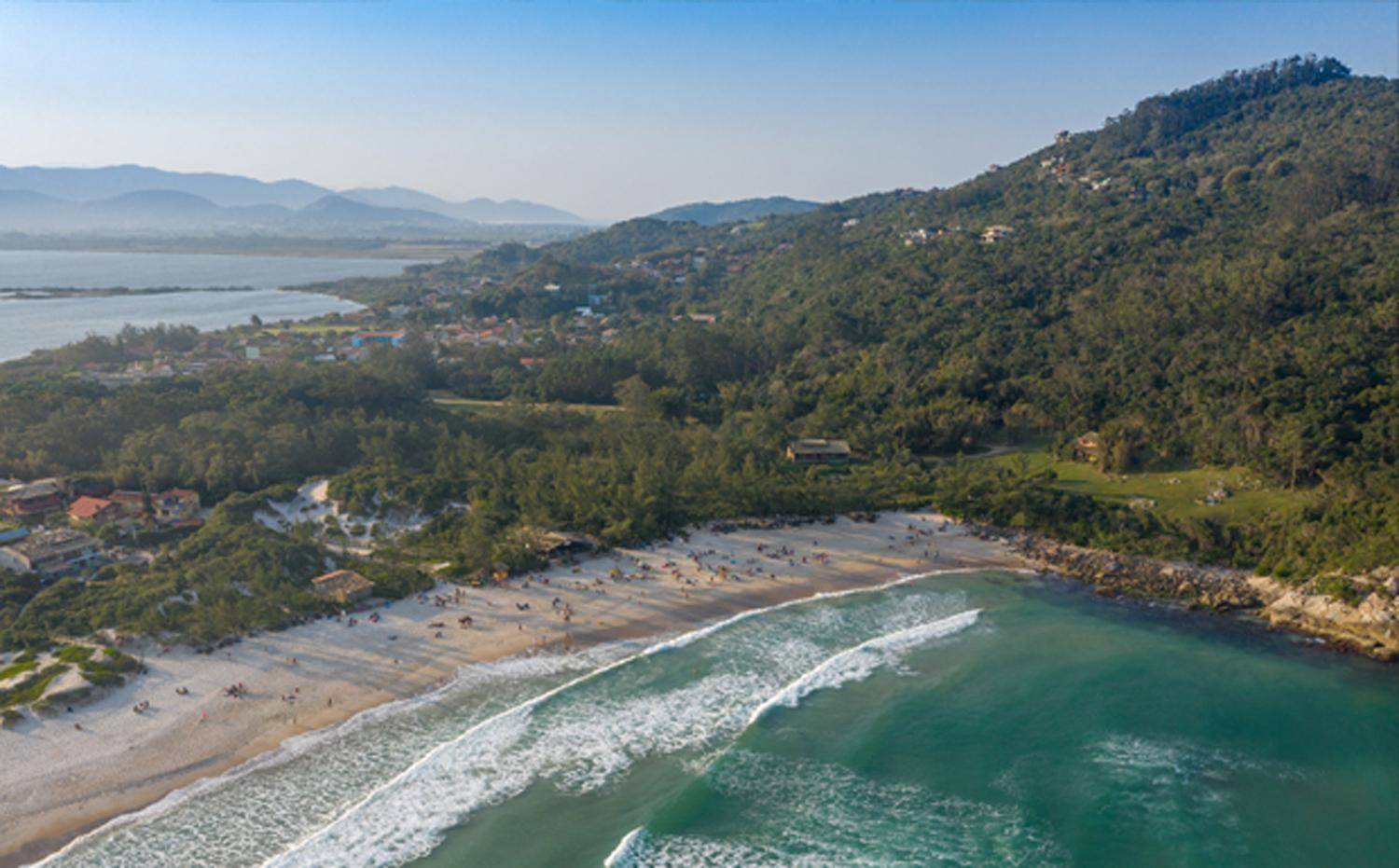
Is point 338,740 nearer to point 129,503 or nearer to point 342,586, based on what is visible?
point 342,586

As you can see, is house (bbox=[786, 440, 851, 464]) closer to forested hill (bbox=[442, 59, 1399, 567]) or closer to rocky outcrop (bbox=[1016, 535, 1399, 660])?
forested hill (bbox=[442, 59, 1399, 567])

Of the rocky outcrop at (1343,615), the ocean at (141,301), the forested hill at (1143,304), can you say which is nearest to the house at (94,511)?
the forested hill at (1143,304)

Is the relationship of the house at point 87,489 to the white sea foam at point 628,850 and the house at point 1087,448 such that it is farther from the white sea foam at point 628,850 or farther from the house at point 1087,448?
the house at point 1087,448

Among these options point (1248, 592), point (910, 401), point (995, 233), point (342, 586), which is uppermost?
point (995, 233)

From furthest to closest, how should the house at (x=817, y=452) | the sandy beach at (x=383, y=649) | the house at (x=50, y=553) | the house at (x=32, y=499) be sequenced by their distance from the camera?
the house at (x=817, y=452), the house at (x=32, y=499), the house at (x=50, y=553), the sandy beach at (x=383, y=649)

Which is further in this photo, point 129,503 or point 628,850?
point 129,503

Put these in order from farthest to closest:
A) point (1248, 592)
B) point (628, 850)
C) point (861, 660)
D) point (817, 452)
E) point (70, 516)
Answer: point (817, 452), point (70, 516), point (1248, 592), point (861, 660), point (628, 850)

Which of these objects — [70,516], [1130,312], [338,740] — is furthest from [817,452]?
[70,516]

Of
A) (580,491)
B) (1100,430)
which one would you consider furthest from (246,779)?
(1100,430)
